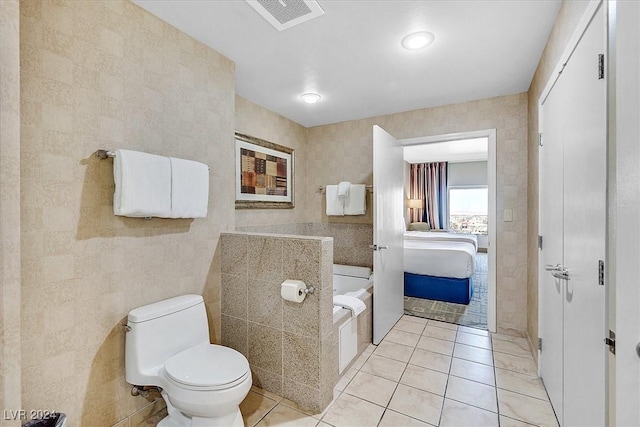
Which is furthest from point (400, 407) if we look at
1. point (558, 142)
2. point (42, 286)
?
point (42, 286)

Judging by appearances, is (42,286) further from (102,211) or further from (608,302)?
(608,302)

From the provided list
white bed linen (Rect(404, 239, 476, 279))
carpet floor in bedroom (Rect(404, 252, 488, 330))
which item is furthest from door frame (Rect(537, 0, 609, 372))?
white bed linen (Rect(404, 239, 476, 279))

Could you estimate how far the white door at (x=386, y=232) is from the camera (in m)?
2.52

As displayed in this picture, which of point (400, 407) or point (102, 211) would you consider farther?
point (400, 407)

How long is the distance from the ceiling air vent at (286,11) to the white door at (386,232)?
45.6 inches

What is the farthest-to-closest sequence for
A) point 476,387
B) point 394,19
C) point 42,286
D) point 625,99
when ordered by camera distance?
point 476,387 < point 394,19 < point 42,286 < point 625,99

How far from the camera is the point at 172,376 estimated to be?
136cm

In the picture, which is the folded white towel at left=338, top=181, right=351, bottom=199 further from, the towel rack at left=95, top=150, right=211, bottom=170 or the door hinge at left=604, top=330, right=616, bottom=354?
the door hinge at left=604, top=330, right=616, bottom=354

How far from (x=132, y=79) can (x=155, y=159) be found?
0.47 m

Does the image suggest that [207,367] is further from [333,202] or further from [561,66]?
[561,66]

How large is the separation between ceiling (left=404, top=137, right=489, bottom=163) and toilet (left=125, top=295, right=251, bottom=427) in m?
4.43

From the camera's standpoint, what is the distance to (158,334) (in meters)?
1.52

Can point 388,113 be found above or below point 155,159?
above

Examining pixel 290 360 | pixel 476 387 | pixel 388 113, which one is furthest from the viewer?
pixel 388 113
